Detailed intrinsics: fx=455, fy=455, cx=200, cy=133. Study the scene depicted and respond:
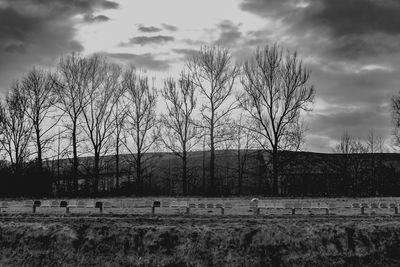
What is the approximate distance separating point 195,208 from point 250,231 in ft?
35.4

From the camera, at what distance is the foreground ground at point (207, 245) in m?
16.3

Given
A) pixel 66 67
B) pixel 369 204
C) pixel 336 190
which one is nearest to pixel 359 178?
pixel 336 190

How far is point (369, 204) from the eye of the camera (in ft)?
91.4

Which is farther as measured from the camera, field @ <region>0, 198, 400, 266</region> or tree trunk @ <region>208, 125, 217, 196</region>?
tree trunk @ <region>208, 125, 217, 196</region>

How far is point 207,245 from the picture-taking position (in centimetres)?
1639

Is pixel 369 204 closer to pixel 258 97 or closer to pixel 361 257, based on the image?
pixel 361 257

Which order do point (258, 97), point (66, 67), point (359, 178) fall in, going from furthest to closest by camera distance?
1. point (359, 178)
2. point (66, 67)
3. point (258, 97)

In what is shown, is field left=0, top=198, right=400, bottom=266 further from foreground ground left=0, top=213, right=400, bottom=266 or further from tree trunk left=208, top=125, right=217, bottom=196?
tree trunk left=208, top=125, right=217, bottom=196

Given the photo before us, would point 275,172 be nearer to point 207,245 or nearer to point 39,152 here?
point 39,152

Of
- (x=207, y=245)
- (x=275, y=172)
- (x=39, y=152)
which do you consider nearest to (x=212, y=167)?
(x=275, y=172)

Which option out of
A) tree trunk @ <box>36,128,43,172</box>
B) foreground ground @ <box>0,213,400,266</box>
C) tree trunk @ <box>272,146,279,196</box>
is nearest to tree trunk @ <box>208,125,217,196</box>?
tree trunk @ <box>272,146,279,196</box>

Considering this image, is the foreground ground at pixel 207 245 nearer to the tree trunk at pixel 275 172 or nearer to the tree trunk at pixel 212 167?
the tree trunk at pixel 275 172

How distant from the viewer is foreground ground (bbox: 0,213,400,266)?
640 inches

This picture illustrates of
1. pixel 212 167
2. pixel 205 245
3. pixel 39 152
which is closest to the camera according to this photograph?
pixel 205 245
